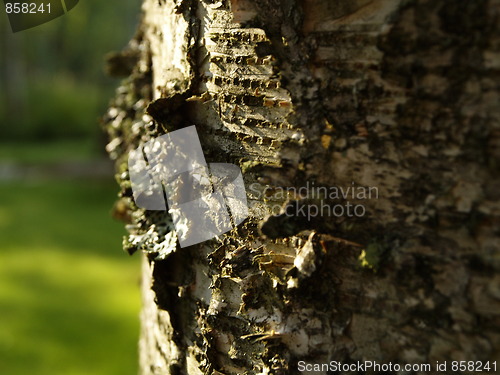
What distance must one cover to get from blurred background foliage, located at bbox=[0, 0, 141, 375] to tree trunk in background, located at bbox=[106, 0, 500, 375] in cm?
71

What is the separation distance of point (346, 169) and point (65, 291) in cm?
317

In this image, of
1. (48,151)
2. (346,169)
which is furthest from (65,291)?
(48,151)

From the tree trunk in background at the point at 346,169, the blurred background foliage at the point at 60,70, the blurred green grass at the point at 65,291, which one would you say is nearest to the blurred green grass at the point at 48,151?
the blurred background foliage at the point at 60,70

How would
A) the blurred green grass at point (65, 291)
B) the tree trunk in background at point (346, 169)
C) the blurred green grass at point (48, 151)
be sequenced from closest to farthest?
the tree trunk in background at point (346, 169)
the blurred green grass at point (65, 291)
the blurred green grass at point (48, 151)

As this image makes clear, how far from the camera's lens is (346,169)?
663 mm

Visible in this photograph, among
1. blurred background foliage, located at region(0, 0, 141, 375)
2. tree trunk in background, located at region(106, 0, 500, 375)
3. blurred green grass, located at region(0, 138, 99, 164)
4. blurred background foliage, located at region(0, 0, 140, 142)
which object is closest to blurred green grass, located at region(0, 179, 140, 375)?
blurred background foliage, located at region(0, 0, 141, 375)

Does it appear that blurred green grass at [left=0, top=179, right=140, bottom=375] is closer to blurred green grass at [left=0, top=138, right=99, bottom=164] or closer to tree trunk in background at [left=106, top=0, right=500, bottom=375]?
tree trunk in background at [left=106, top=0, right=500, bottom=375]

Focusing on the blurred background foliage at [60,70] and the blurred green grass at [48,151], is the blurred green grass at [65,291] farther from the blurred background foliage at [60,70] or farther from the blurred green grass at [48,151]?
the blurred background foliage at [60,70]

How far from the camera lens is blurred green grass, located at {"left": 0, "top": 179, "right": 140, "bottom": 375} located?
8.81 feet

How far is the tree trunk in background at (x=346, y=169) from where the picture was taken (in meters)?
0.60

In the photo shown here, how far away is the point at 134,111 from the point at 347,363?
74 centimetres

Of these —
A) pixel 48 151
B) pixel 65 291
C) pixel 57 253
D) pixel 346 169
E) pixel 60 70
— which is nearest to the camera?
pixel 346 169

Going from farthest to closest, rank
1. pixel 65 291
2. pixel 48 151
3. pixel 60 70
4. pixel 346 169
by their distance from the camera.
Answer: pixel 60 70
pixel 48 151
pixel 65 291
pixel 346 169

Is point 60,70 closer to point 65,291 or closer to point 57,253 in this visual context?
point 57,253
